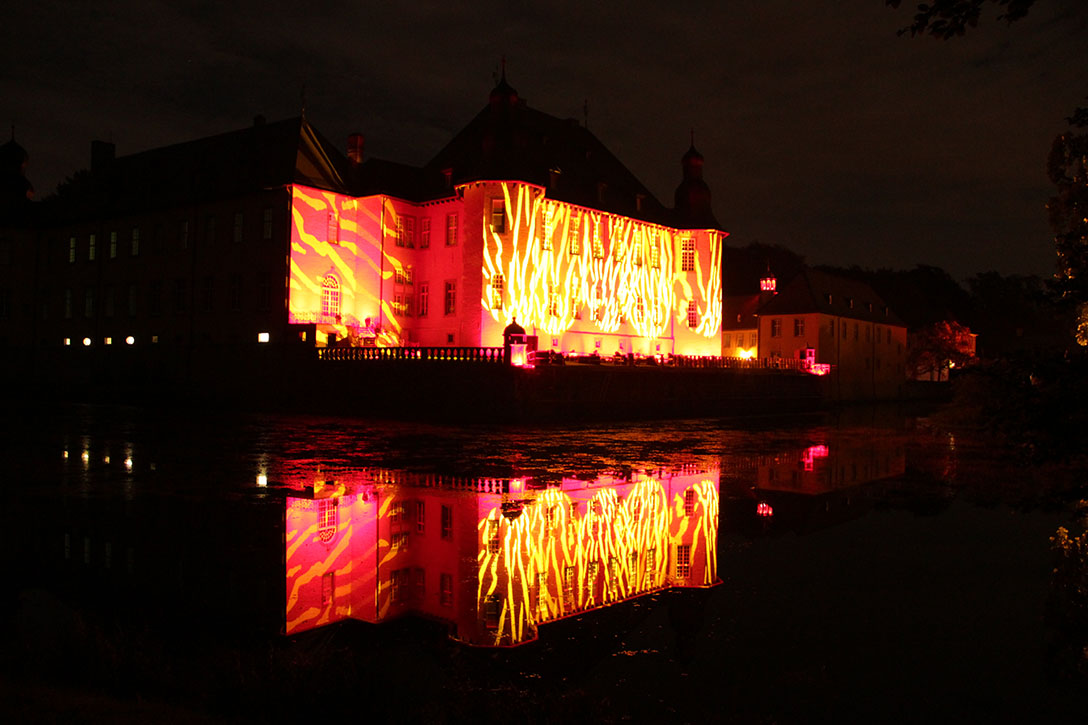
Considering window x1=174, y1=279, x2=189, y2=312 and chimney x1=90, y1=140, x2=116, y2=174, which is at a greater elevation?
chimney x1=90, y1=140, x2=116, y2=174

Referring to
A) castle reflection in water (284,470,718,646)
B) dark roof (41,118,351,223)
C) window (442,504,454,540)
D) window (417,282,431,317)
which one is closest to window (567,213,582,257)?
window (417,282,431,317)

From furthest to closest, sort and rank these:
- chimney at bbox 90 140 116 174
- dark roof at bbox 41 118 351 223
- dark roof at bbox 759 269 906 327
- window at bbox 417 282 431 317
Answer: dark roof at bbox 759 269 906 327
chimney at bbox 90 140 116 174
window at bbox 417 282 431 317
dark roof at bbox 41 118 351 223

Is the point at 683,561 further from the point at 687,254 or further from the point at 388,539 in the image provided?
the point at 687,254

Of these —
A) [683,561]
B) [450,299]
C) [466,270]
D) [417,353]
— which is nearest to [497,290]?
[466,270]

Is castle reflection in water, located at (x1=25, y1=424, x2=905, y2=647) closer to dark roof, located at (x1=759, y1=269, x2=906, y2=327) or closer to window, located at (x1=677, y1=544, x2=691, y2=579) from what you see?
window, located at (x1=677, y1=544, x2=691, y2=579)

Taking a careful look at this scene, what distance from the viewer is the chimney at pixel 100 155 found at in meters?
59.1

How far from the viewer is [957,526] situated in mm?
11523

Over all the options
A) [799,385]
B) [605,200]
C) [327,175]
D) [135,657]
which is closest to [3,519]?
[135,657]

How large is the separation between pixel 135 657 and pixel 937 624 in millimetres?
5655

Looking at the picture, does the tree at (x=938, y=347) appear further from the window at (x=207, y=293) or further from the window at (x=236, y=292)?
the window at (x=207, y=293)

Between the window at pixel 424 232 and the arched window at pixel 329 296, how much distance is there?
18.2 ft

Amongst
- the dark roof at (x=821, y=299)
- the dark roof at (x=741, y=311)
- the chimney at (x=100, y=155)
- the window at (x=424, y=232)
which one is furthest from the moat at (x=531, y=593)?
the dark roof at (x=741, y=311)

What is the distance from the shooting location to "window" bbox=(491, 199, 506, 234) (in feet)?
146

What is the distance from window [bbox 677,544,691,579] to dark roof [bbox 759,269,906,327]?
204 ft
